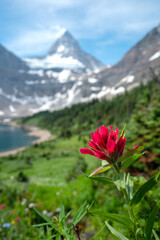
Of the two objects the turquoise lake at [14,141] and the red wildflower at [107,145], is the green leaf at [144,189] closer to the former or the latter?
the red wildflower at [107,145]

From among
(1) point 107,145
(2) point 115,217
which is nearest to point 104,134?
(1) point 107,145

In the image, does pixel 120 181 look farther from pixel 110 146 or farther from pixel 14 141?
pixel 14 141

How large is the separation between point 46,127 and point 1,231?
Result: 429ft

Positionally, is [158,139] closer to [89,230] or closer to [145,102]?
[145,102]

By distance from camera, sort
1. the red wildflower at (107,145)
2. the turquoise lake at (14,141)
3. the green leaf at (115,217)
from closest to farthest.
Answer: the green leaf at (115,217)
the red wildflower at (107,145)
the turquoise lake at (14,141)

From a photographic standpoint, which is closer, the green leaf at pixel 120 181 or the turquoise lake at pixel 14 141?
the green leaf at pixel 120 181

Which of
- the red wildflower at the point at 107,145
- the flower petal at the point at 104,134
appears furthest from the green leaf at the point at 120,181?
the flower petal at the point at 104,134

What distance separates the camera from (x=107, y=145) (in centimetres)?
108

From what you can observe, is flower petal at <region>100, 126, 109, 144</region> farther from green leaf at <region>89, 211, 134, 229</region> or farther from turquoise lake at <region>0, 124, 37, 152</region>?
turquoise lake at <region>0, 124, 37, 152</region>

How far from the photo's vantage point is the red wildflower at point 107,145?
1066 millimetres

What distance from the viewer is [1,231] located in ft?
10.2

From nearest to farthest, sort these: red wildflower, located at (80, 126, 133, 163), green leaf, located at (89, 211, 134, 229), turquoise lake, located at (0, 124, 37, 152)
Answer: green leaf, located at (89, 211, 134, 229) → red wildflower, located at (80, 126, 133, 163) → turquoise lake, located at (0, 124, 37, 152)

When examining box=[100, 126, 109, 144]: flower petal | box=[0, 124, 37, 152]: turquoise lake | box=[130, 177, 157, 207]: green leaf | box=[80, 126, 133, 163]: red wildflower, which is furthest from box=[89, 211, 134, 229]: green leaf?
box=[0, 124, 37, 152]: turquoise lake

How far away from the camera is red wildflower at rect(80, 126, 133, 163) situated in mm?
1066
